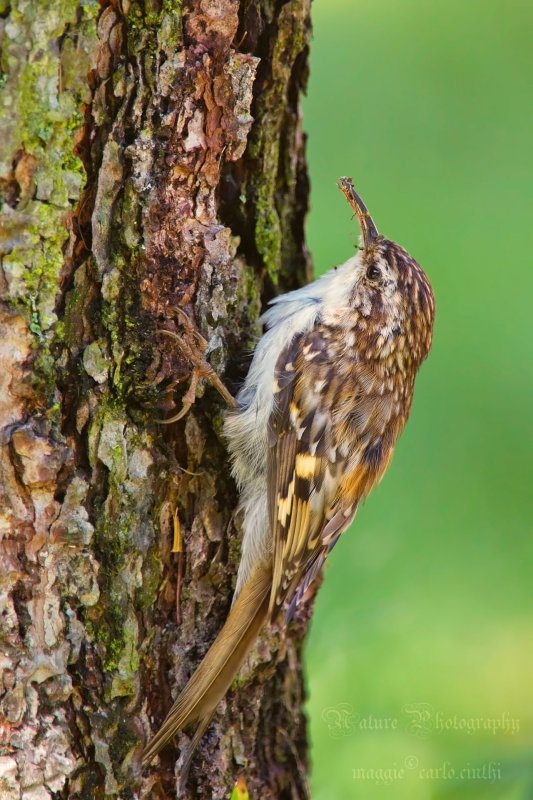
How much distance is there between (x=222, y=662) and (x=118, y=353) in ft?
2.48

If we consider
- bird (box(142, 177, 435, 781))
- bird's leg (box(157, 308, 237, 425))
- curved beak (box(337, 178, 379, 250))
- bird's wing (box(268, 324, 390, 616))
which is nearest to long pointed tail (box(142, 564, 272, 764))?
bird (box(142, 177, 435, 781))

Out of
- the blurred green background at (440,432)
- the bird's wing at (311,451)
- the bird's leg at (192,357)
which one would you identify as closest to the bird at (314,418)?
the bird's wing at (311,451)

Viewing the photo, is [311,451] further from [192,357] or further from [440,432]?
[440,432]

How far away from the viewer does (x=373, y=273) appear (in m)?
2.30

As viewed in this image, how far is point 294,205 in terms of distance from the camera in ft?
7.50

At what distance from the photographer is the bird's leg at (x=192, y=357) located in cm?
189

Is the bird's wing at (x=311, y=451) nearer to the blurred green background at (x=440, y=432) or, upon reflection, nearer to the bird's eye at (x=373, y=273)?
the bird's eye at (x=373, y=273)

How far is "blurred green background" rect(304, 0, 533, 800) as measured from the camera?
2.36 meters

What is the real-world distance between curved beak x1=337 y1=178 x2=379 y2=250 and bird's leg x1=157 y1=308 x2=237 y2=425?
621mm

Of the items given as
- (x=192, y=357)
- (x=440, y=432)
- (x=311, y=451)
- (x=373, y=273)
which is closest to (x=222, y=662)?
(x=311, y=451)

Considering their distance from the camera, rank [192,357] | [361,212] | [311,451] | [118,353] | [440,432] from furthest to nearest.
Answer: [440,432] < [361,212] < [311,451] < [192,357] < [118,353]

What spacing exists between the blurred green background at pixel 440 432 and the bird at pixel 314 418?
1.08 ft

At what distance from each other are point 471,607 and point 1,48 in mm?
2005

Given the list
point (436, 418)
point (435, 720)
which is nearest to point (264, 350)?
point (436, 418)
